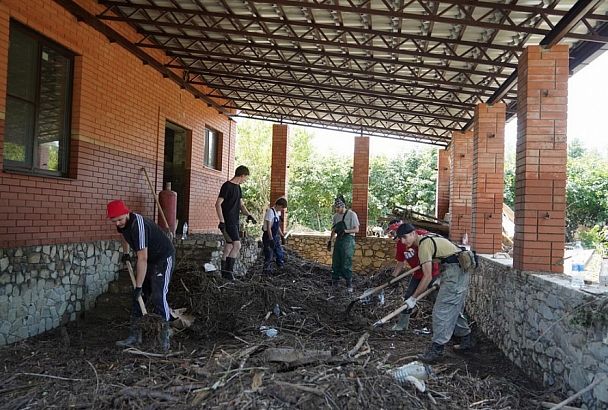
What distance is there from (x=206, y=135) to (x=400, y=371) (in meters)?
10.3

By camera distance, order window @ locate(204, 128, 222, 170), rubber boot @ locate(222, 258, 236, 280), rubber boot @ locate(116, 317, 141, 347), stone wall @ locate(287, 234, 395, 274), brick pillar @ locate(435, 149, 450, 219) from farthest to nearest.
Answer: brick pillar @ locate(435, 149, 450, 219)
stone wall @ locate(287, 234, 395, 274)
window @ locate(204, 128, 222, 170)
rubber boot @ locate(222, 258, 236, 280)
rubber boot @ locate(116, 317, 141, 347)

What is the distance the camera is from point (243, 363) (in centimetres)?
440

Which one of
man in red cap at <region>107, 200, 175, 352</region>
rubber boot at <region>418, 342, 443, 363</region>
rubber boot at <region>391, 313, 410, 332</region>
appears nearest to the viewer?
man in red cap at <region>107, 200, 175, 352</region>

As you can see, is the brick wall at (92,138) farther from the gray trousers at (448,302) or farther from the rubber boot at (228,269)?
the gray trousers at (448,302)

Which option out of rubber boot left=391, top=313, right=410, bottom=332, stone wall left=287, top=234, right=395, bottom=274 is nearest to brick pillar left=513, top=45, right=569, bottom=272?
rubber boot left=391, top=313, right=410, bottom=332

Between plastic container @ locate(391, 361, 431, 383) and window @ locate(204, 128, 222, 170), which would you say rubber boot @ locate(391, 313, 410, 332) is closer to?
plastic container @ locate(391, 361, 431, 383)

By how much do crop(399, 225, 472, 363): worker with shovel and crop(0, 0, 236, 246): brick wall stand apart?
4589mm

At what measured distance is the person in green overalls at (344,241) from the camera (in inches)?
385

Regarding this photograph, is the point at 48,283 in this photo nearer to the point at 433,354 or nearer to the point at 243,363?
the point at 243,363

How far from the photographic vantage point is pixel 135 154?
336 inches

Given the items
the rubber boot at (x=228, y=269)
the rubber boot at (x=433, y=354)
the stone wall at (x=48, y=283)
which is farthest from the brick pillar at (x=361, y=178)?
the rubber boot at (x=433, y=354)

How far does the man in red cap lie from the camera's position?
201 inches

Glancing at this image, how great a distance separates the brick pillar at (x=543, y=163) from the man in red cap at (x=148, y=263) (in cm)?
421

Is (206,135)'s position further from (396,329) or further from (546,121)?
(546,121)
